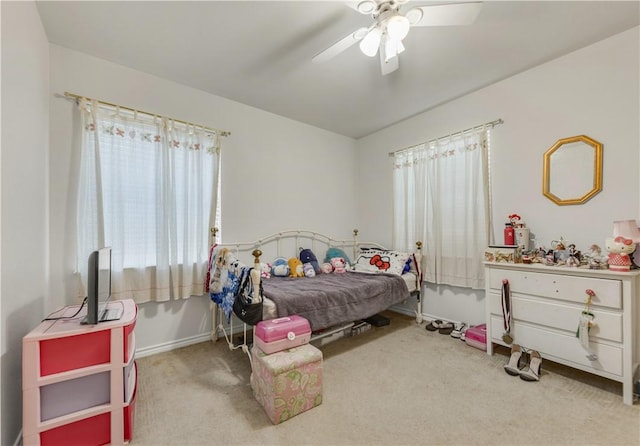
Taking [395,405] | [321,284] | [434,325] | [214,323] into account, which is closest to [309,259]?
[321,284]

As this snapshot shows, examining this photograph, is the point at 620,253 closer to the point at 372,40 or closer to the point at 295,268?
the point at 372,40

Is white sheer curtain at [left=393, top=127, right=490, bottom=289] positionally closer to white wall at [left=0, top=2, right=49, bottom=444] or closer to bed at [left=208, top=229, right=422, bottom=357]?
bed at [left=208, top=229, right=422, bottom=357]

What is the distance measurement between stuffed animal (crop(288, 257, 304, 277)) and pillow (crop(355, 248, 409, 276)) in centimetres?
82

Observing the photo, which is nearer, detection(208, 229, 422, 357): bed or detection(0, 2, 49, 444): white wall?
detection(0, 2, 49, 444): white wall

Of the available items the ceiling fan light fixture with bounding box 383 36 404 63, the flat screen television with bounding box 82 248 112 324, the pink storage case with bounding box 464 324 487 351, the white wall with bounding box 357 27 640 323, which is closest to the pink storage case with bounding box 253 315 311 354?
the flat screen television with bounding box 82 248 112 324

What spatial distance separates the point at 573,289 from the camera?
6.50 feet

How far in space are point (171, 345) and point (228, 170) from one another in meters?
1.89

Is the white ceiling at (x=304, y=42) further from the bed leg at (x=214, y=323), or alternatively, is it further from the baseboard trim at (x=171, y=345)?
the baseboard trim at (x=171, y=345)

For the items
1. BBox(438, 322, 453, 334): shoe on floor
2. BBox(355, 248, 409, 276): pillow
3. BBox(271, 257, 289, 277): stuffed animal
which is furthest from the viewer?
BBox(355, 248, 409, 276): pillow

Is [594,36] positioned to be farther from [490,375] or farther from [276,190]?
[276,190]

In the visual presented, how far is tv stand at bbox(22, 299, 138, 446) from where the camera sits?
126 centimetres

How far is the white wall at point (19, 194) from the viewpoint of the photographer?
1.32 metres

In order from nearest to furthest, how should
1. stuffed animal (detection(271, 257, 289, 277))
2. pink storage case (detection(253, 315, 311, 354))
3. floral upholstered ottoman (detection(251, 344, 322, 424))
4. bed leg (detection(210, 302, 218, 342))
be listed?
floral upholstered ottoman (detection(251, 344, 322, 424)) → pink storage case (detection(253, 315, 311, 354)) → bed leg (detection(210, 302, 218, 342)) → stuffed animal (detection(271, 257, 289, 277))

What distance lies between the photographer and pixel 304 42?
2143mm
